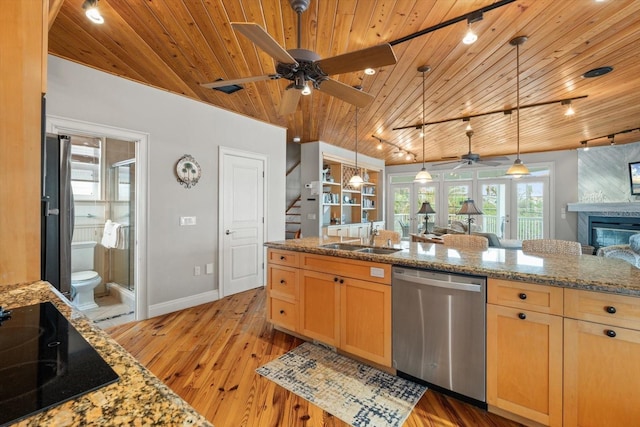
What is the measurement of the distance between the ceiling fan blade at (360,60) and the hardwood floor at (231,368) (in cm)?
226

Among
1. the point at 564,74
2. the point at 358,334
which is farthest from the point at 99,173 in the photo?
the point at 564,74

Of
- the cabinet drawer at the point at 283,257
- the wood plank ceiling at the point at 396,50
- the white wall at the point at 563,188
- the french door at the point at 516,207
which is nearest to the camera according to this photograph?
the wood plank ceiling at the point at 396,50

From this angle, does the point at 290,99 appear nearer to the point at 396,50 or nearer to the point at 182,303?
the point at 396,50

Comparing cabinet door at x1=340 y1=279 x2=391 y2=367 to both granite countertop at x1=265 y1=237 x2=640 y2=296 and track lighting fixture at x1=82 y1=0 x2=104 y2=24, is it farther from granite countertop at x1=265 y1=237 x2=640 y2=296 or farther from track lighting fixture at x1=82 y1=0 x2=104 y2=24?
track lighting fixture at x1=82 y1=0 x2=104 y2=24

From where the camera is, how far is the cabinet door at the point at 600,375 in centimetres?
142

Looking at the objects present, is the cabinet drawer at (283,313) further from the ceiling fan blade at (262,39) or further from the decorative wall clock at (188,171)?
the ceiling fan blade at (262,39)

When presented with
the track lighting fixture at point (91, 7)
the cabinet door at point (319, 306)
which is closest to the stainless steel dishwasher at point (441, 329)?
the cabinet door at point (319, 306)

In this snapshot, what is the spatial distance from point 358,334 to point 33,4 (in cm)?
265

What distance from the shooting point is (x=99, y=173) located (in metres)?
4.07

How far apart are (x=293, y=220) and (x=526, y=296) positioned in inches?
216

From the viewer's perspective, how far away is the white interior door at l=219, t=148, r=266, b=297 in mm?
4039

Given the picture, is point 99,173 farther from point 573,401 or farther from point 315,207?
point 573,401

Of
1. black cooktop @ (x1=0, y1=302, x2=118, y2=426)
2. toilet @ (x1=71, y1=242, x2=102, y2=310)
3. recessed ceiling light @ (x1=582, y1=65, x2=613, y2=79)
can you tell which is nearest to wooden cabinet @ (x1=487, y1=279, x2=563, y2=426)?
black cooktop @ (x1=0, y1=302, x2=118, y2=426)

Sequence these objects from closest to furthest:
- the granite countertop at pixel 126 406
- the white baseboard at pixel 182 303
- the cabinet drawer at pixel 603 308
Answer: the granite countertop at pixel 126 406, the cabinet drawer at pixel 603 308, the white baseboard at pixel 182 303
